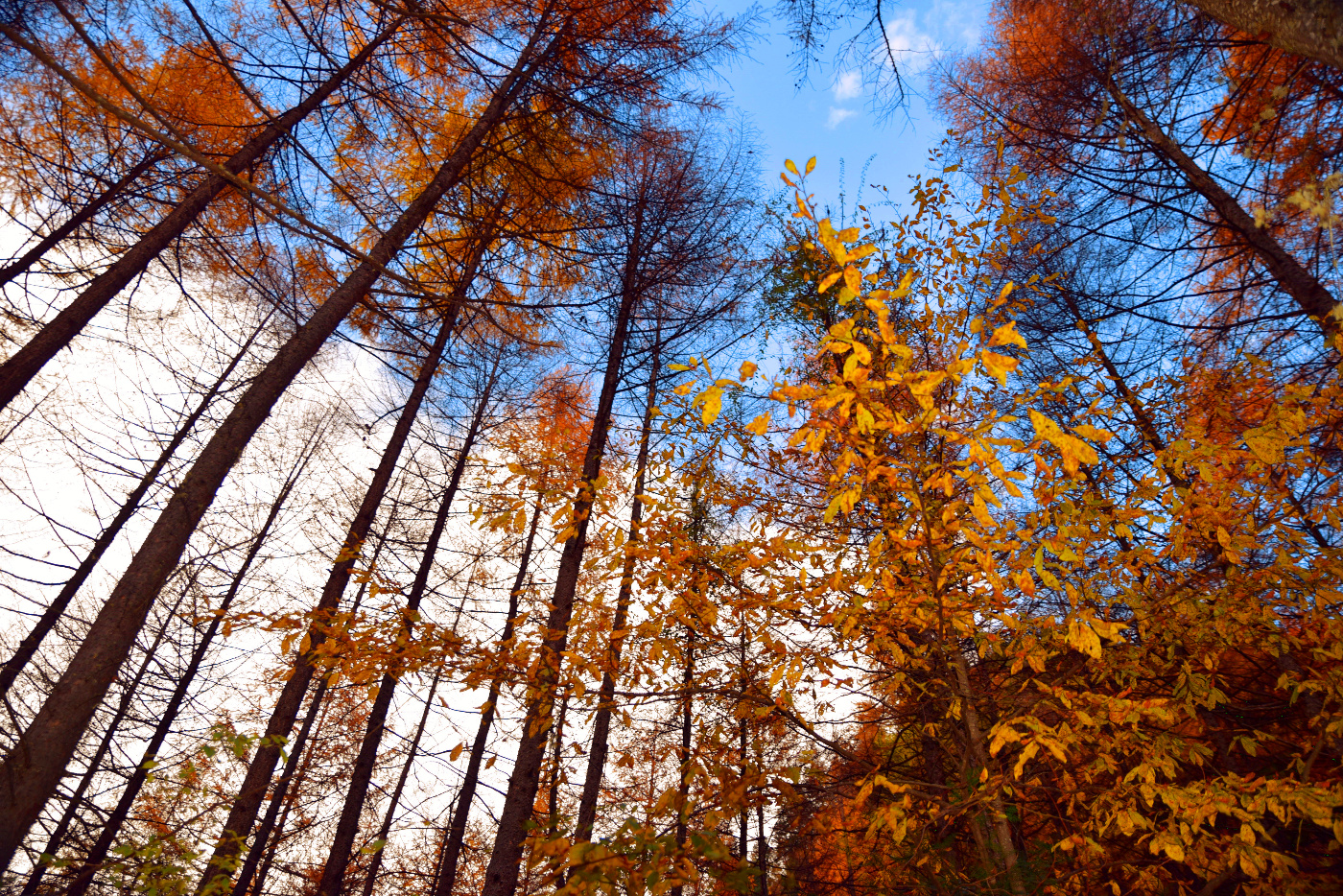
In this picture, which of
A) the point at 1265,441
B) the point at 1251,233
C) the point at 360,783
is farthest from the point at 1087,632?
the point at 360,783

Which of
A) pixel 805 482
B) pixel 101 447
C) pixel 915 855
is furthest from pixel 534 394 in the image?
pixel 915 855

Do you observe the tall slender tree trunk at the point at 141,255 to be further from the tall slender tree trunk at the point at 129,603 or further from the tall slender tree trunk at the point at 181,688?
the tall slender tree trunk at the point at 181,688

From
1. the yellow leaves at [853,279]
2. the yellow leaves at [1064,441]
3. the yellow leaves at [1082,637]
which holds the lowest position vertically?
the yellow leaves at [1082,637]

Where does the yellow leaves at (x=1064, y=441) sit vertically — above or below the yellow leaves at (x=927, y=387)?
below

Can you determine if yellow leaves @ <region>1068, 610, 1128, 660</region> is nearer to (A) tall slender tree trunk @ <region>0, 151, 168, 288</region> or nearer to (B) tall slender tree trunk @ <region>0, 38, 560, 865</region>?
(B) tall slender tree trunk @ <region>0, 38, 560, 865</region>

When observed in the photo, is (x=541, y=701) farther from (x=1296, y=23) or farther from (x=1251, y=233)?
(x=1251, y=233)

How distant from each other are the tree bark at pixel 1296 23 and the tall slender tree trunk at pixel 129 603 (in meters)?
3.32

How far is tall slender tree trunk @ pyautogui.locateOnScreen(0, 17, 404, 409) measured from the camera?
4.23m

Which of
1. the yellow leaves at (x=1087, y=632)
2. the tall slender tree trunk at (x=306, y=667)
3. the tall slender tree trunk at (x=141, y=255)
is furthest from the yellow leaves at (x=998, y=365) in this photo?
the tall slender tree trunk at (x=141, y=255)

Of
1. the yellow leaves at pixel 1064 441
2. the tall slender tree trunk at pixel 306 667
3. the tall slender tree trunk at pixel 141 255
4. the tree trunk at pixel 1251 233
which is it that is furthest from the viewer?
the tall slender tree trunk at pixel 306 667

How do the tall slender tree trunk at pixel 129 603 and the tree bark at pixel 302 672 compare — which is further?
the tree bark at pixel 302 672

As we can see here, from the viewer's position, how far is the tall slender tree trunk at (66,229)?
214 inches

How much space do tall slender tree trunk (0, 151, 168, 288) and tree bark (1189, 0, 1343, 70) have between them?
8097mm

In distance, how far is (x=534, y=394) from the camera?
831 centimetres
